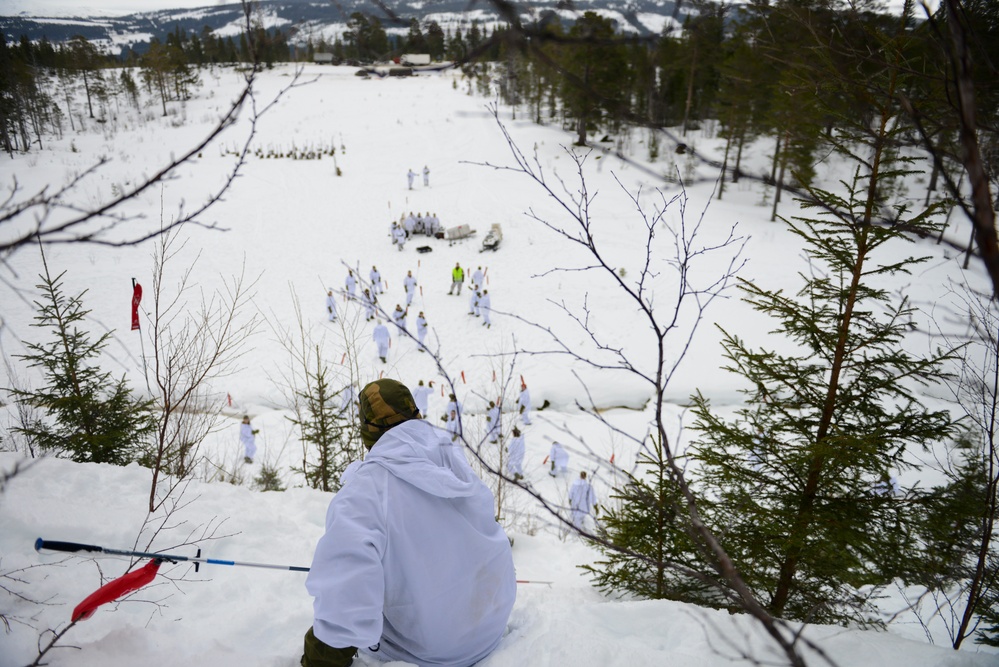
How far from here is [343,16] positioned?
1.57 m

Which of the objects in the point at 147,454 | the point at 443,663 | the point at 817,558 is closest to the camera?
the point at 443,663

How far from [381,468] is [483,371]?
11.7 m

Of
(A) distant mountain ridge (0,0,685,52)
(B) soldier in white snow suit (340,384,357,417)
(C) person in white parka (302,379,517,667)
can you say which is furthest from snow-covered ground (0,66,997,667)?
(B) soldier in white snow suit (340,384,357,417)

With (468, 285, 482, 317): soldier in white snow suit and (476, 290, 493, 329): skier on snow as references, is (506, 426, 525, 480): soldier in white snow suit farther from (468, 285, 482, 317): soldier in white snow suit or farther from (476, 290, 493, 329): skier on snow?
(468, 285, 482, 317): soldier in white snow suit

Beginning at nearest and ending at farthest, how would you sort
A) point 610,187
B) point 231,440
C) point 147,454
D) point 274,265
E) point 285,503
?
1. point 285,503
2. point 147,454
3. point 231,440
4. point 274,265
5. point 610,187

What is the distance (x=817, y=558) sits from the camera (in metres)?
4.08

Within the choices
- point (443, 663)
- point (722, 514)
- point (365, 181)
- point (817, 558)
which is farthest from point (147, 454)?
point (365, 181)

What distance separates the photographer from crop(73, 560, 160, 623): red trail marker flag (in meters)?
2.51

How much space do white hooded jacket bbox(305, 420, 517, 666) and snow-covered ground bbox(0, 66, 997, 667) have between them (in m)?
0.41

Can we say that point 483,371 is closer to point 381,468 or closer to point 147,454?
point 147,454

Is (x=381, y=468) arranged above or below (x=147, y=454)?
above

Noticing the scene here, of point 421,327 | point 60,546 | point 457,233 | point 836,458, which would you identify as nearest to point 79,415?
point 60,546

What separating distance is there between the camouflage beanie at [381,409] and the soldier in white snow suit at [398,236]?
64.5 feet

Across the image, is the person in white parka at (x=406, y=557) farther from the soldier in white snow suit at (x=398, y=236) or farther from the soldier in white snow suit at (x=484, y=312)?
the soldier in white snow suit at (x=398, y=236)
